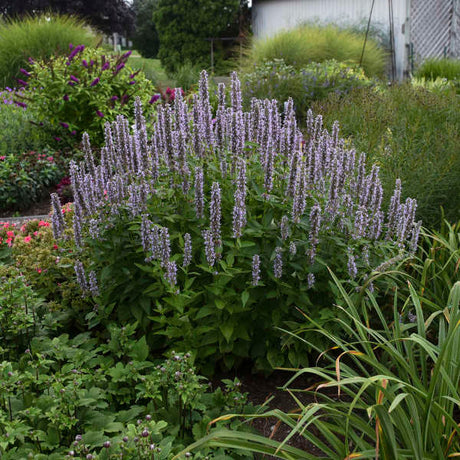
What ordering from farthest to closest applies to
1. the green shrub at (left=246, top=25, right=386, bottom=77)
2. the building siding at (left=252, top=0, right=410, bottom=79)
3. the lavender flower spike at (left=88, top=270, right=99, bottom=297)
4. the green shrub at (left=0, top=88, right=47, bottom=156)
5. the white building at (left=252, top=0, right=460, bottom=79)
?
the building siding at (left=252, top=0, right=410, bottom=79) < the white building at (left=252, top=0, right=460, bottom=79) < the green shrub at (left=246, top=25, right=386, bottom=77) < the green shrub at (left=0, top=88, right=47, bottom=156) < the lavender flower spike at (left=88, top=270, right=99, bottom=297)

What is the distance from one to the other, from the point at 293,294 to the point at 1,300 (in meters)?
1.74

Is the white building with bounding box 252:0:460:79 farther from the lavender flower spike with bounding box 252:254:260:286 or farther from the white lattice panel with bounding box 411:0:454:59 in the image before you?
the lavender flower spike with bounding box 252:254:260:286

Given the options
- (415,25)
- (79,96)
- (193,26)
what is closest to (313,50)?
(415,25)

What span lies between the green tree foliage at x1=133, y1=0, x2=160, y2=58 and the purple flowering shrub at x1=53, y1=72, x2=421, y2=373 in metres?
32.2

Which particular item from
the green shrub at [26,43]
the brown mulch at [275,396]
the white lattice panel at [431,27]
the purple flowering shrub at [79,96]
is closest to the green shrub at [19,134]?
the purple flowering shrub at [79,96]

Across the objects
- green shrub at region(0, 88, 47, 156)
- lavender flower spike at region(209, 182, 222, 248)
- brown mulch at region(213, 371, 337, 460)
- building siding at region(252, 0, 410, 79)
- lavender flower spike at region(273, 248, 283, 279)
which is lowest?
brown mulch at region(213, 371, 337, 460)

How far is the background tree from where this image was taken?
2653 cm

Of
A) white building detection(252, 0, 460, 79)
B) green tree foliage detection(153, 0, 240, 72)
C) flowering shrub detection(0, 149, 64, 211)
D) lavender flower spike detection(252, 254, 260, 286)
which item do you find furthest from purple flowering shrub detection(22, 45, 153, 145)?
green tree foliage detection(153, 0, 240, 72)

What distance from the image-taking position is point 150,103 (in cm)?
852

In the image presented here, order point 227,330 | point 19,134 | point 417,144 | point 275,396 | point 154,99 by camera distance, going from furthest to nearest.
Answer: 1. point 154,99
2. point 19,134
3. point 417,144
4. point 275,396
5. point 227,330

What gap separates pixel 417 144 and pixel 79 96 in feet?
16.3

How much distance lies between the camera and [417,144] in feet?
17.0

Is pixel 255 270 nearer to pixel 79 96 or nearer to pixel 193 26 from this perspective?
pixel 79 96

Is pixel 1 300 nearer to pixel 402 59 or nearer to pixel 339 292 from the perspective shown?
pixel 339 292
